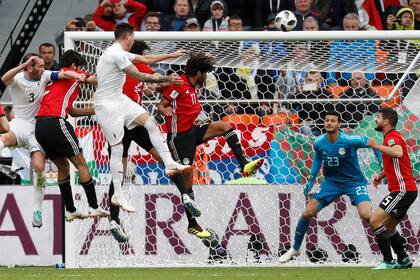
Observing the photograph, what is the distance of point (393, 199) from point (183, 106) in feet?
8.36

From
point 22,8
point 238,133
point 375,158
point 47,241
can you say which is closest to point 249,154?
point 238,133

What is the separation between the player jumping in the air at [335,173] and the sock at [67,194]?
260 centimetres

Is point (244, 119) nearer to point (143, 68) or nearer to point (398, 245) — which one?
point (143, 68)

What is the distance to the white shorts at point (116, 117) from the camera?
581 inches

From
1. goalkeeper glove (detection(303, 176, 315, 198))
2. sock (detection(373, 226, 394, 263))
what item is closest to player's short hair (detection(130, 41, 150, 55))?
goalkeeper glove (detection(303, 176, 315, 198))

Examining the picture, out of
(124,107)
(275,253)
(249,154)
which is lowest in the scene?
(275,253)

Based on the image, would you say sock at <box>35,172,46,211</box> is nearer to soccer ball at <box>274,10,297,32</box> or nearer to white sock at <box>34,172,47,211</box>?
white sock at <box>34,172,47,211</box>

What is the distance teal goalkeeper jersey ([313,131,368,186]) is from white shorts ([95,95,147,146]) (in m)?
2.24

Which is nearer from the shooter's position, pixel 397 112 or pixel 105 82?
pixel 105 82

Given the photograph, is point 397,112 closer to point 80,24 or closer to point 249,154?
point 249,154

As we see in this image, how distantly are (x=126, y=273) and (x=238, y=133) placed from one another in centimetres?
281

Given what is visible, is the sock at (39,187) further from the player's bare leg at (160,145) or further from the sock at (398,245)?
the sock at (398,245)

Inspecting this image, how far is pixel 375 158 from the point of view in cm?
1694

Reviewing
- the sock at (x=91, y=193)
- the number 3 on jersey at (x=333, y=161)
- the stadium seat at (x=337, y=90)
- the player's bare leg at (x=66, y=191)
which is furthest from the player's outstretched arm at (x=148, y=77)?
the stadium seat at (x=337, y=90)
